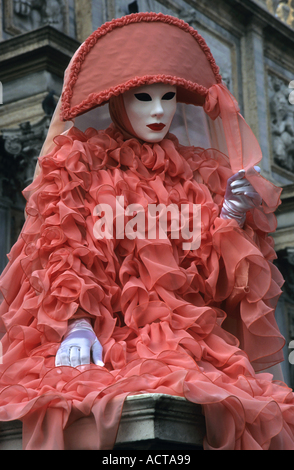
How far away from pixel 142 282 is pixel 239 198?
547 mm

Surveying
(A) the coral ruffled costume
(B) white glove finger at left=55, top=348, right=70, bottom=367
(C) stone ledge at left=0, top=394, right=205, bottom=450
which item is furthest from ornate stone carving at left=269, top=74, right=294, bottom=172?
(C) stone ledge at left=0, top=394, right=205, bottom=450

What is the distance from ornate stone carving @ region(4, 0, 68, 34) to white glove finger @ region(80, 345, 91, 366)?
525 centimetres

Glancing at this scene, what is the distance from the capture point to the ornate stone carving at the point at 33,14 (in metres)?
7.35

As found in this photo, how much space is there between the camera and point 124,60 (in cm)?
334

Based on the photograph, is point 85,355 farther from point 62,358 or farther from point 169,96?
point 169,96

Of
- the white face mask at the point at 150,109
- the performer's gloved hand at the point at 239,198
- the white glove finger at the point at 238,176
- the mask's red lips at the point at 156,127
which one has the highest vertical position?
the white face mask at the point at 150,109

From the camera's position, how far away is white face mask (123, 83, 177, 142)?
3.31m

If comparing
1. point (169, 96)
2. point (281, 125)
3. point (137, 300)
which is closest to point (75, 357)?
point (137, 300)

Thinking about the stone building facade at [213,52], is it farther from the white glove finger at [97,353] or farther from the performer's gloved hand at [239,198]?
the white glove finger at [97,353]

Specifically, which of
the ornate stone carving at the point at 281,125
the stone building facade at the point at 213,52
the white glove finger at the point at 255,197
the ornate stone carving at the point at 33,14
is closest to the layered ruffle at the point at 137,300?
the white glove finger at the point at 255,197

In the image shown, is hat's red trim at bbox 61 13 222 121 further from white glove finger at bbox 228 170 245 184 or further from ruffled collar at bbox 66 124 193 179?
white glove finger at bbox 228 170 245 184

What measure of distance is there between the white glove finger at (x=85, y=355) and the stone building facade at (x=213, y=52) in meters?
3.48

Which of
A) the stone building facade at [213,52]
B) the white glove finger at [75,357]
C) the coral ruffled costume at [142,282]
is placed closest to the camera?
the coral ruffled costume at [142,282]
